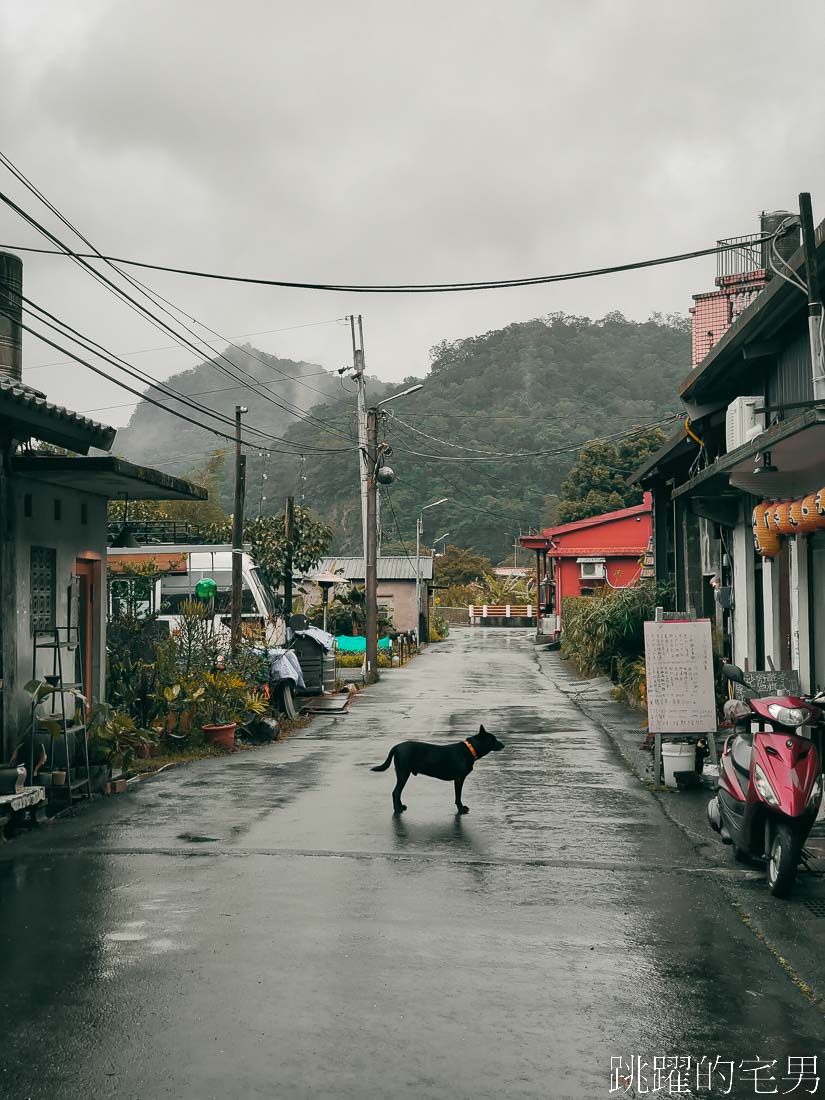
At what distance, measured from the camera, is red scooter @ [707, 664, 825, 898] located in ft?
22.5

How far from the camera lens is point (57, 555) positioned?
11.7 metres

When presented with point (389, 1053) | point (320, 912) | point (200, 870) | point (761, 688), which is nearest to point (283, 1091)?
point (389, 1053)

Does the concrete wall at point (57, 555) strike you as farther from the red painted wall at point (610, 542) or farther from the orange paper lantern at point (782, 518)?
the red painted wall at point (610, 542)

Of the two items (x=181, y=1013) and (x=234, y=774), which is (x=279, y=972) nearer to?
(x=181, y=1013)

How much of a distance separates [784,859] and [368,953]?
2.87 m

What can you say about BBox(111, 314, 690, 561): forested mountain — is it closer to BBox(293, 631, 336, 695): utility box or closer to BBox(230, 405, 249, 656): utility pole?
BBox(230, 405, 249, 656): utility pole

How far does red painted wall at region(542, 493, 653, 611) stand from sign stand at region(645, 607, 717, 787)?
3272cm

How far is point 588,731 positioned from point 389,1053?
12.8 m

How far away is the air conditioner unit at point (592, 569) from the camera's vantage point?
148ft

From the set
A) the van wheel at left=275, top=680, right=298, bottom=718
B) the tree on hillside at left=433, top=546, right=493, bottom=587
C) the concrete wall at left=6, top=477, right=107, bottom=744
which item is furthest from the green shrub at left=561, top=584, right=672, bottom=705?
the tree on hillside at left=433, top=546, right=493, bottom=587

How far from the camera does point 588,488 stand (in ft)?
184

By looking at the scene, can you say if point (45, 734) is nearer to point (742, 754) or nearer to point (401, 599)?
point (742, 754)

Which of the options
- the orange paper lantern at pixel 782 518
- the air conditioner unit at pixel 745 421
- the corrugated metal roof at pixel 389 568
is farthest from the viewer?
the corrugated metal roof at pixel 389 568

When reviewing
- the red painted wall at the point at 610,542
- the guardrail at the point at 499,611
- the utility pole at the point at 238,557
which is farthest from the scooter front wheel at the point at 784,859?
the guardrail at the point at 499,611
